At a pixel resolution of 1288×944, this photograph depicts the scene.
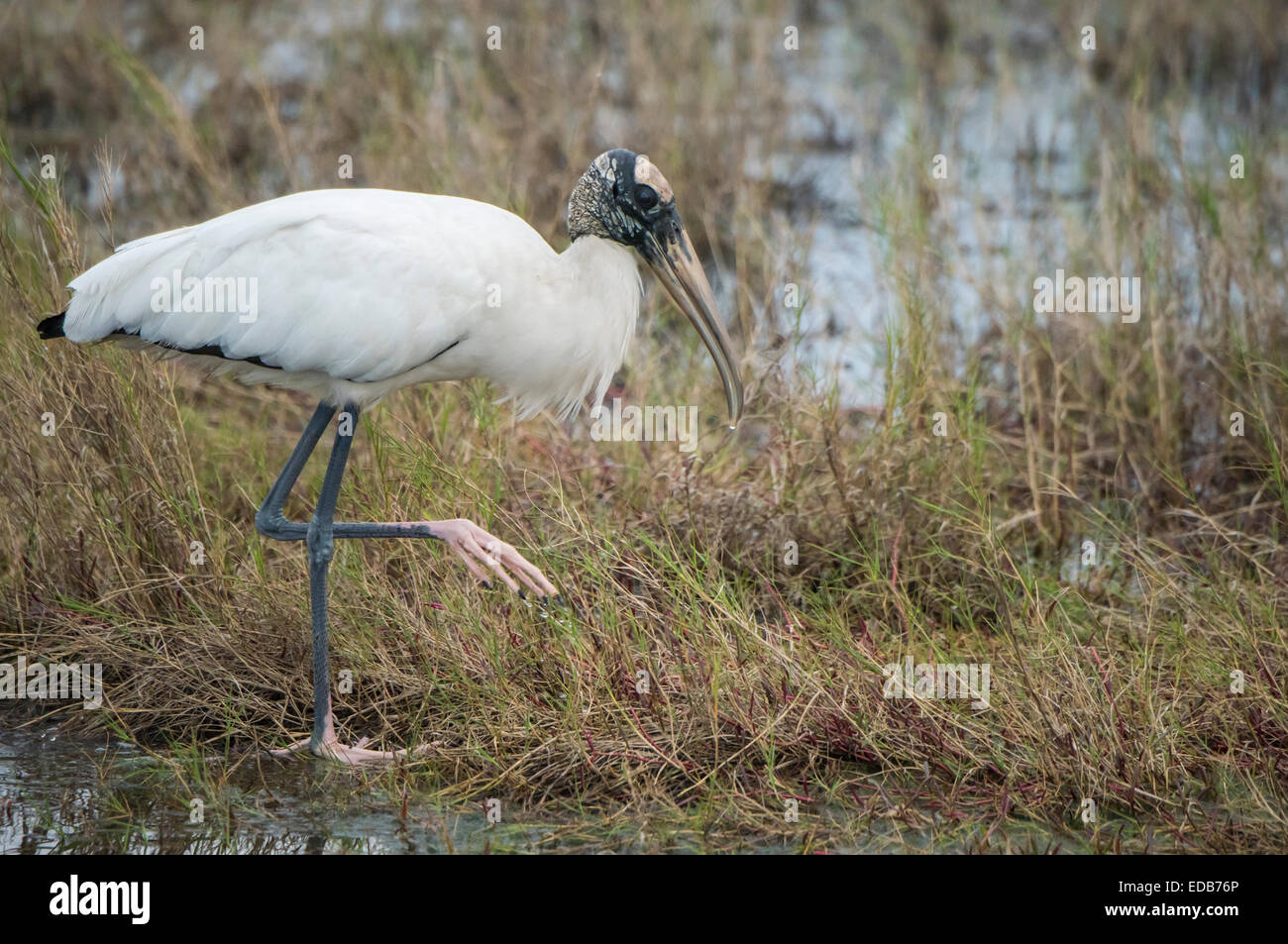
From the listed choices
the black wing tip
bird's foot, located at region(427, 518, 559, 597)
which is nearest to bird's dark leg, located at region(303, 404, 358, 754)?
bird's foot, located at region(427, 518, 559, 597)

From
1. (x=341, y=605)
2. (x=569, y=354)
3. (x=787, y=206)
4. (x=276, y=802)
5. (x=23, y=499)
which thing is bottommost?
(x=276, y=802)

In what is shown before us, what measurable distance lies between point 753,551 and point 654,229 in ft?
3.99

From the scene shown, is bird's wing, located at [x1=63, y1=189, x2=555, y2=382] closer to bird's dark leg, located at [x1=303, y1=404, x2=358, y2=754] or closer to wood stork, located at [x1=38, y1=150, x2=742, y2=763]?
wood stork, located at [x1=38, y1=150, x2=742, y2=763]

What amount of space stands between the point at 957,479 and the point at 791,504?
529 mm

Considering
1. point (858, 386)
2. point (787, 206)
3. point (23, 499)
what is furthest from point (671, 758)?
point (787, 206)

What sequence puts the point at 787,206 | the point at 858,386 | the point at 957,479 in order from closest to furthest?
the point at 957,479 → the point at 858,386 → the point at 787,206

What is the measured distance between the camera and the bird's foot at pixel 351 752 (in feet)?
13.5

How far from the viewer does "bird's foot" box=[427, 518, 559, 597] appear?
4.18 m

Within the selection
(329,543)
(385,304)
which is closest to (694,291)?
(385,304)

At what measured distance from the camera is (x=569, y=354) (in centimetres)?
448

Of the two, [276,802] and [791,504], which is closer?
[276,802]

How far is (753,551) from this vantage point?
5.22 m

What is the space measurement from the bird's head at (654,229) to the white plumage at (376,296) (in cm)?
7

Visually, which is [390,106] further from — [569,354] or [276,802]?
[276,802]
